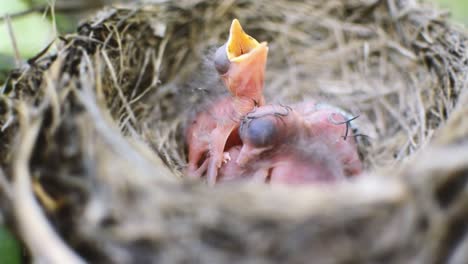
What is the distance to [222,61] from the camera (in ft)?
4.91

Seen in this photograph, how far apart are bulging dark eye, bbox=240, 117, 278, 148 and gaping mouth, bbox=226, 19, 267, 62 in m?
0.25

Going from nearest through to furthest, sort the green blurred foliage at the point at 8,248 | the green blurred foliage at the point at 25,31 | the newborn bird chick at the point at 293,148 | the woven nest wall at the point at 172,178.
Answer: the woven nest wall at the point at 172,178 < the green blurred foliage at the point at 8,248 < the newborn bird chick at the point at 293,148 < the green blurred foliage at the point at 25,31

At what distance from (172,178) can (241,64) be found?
591 mm

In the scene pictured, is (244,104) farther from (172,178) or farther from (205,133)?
(172,178)

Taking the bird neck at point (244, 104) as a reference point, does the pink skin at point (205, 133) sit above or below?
below

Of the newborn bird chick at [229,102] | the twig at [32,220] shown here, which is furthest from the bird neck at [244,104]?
the twig at [32,220]

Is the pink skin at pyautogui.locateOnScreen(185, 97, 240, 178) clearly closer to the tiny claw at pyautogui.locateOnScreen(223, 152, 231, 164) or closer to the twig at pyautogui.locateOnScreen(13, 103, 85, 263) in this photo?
the tiny claw at pyautogui.locateOnScreen(223, 152, 231, 164)

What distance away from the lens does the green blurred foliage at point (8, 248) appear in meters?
1.03

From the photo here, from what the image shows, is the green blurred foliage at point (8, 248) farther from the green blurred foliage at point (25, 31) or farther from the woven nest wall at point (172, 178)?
the green blurred foliage at point (25, 31)

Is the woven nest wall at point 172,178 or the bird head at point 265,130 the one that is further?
the bird head at point 265,130

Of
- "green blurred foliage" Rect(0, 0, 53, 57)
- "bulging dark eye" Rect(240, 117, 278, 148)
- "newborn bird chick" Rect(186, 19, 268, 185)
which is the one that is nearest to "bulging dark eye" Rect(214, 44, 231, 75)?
"newborn bird chick" Rect(186, 19, 268, 185)

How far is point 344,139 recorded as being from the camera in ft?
4.84

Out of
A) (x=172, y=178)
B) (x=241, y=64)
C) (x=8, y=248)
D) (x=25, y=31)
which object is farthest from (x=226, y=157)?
(x=25, y=31)

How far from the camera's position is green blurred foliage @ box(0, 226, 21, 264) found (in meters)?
1.03
